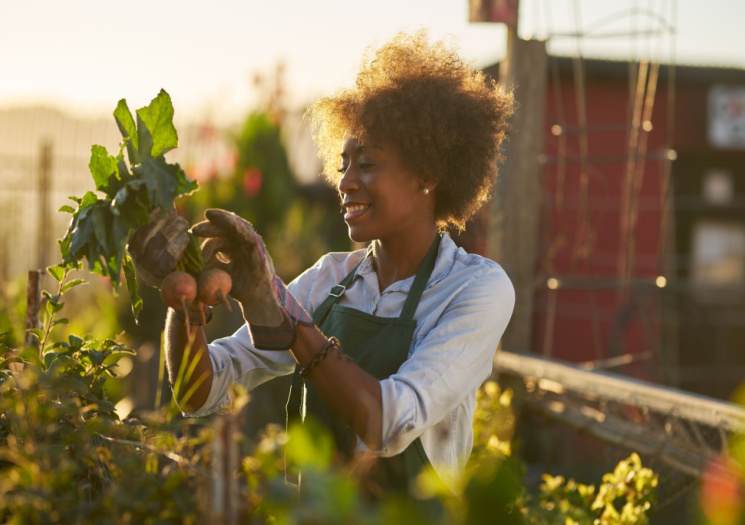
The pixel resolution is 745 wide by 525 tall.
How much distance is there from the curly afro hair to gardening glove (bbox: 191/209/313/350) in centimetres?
65

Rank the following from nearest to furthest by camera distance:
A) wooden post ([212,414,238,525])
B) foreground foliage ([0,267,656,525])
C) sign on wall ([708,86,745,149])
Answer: foreground foliage ([0,267,656,525]) < wooden post ([212,414,238,525]) < sign on wall ([708,86,745,149])

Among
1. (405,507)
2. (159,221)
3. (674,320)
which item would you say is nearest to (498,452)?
(159,221)

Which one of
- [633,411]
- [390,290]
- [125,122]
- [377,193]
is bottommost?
[633,411]

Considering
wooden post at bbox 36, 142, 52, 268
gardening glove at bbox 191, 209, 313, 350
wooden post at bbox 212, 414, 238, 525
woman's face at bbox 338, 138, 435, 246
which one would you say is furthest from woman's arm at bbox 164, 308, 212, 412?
wooden post at bbox 36, 142, 52, 268

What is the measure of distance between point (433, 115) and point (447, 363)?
2.55ft

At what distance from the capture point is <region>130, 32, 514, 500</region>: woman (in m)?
1.77

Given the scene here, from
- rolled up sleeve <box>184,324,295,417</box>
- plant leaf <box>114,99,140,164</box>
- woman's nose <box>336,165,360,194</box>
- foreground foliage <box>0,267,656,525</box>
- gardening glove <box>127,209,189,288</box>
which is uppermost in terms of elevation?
plant leaf <box>114,99,140,164</box>

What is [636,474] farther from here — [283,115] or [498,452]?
[283,115]

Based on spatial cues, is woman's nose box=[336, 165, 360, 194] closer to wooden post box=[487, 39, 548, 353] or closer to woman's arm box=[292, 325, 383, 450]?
woman's arm box=[292, 325, 383, 450]

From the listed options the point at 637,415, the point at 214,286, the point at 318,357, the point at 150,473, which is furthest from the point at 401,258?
the point at 637,415

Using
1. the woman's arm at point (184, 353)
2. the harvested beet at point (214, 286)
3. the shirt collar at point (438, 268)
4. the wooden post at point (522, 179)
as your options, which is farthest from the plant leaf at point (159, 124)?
the wooden post at point (522, 179)

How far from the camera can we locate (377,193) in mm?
2223

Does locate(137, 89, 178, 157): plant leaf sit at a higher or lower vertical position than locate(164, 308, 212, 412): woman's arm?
higher

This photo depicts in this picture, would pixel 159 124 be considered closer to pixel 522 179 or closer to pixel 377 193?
pixel 377 193
